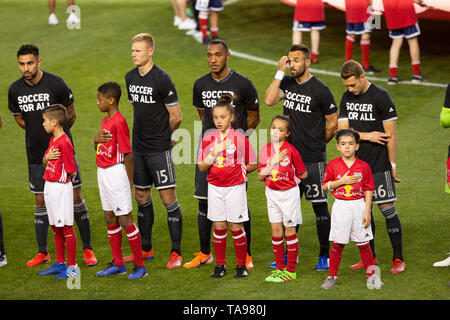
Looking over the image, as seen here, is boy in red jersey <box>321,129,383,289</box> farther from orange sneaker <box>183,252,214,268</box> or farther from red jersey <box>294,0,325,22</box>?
red jersey <box>294,0,325,22</box>

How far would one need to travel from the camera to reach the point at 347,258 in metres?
8.30

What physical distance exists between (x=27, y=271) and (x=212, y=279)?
1832 millimetres

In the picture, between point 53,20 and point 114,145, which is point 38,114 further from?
point 53,20

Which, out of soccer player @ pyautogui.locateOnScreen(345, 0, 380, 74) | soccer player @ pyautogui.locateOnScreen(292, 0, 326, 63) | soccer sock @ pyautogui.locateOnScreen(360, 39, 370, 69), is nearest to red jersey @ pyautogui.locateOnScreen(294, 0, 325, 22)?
soccer player @ pyautogui.locateOnScreen(292, 0, 326, 63)

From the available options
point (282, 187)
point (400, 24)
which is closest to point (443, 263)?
point (282, 187)

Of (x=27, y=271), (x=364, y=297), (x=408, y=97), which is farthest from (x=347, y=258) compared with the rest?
(x=408, y=97)

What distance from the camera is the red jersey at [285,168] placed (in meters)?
7.54

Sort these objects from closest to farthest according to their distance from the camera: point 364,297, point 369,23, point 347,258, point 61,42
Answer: point 364,297 < point 347,258 < point 369,23 < point 61,42

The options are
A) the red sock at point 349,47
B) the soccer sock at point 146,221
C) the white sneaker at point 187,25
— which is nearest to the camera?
the soccer sock at point 146,221

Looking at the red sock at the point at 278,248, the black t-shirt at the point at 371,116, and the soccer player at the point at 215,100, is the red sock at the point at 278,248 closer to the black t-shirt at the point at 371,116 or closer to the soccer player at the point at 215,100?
the soccer player at the point at 215,100

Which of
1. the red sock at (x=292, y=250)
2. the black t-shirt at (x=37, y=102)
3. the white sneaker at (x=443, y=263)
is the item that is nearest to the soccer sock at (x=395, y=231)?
the white sneaker at (x=443, y=263)

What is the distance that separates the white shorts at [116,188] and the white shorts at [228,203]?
79cm

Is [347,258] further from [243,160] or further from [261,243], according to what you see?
[243,160]

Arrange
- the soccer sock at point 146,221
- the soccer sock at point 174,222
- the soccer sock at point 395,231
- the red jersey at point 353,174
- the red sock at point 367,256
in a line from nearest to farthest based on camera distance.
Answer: the red jersey at point 353,174 → the red sock at point 367,256 → the soccer sock at point 395,231 → the soccer sock at point 174,222 → the soccer sock at point 146,221
